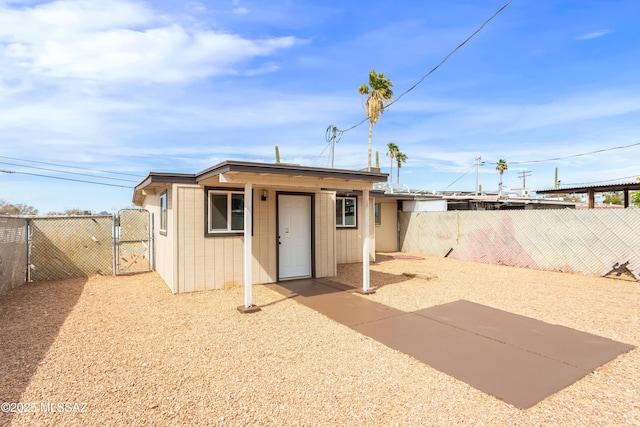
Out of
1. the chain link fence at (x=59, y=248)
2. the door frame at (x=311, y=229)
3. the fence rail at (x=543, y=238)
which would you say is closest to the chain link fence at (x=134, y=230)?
the chain link fence at (x=59, y=248)

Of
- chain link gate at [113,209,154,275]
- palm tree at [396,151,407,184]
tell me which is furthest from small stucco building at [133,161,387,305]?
palm tree at [396,151,407,184]

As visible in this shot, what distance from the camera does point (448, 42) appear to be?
821 cm

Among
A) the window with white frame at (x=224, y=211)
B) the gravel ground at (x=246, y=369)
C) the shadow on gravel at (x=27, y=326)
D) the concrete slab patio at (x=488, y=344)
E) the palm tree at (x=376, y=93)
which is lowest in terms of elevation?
the concrete slab patio at (x=488, y=344)

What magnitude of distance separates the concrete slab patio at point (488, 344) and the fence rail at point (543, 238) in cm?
539

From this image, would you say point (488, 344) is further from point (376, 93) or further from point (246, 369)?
point (376, 93)

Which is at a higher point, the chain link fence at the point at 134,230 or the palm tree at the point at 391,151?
the palm tree at the point at 391,151

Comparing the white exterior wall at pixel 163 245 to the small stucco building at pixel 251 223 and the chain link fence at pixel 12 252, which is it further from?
the chain link fence at pixel 12 252

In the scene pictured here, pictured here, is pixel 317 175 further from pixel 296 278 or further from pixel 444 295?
pixel 444 295

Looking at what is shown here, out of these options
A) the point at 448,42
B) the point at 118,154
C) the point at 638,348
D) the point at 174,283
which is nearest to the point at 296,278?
the point at 174,283

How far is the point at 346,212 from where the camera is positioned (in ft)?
38.4

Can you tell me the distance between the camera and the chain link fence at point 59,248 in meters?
7.27

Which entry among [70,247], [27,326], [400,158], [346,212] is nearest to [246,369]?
[27,326]

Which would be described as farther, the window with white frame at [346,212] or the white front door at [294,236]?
the window with white frame at [346,212]

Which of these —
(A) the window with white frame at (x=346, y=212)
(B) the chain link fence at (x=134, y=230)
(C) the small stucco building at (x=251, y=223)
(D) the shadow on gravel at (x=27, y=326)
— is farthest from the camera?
(A) the window with white frame at (x=346, y=212)
